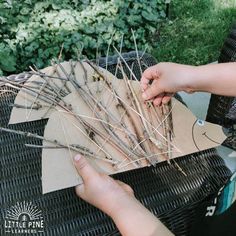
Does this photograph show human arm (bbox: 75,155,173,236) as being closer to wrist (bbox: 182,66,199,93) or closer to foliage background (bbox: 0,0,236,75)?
wrist (bbox: 182,66,199,93)

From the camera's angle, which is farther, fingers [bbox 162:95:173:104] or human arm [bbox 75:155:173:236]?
fingers [bbox 162:95:173:104]

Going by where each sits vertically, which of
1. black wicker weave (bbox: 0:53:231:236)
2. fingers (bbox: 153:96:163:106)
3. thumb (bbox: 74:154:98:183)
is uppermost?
fingers (bbox: 153:96:163:106)

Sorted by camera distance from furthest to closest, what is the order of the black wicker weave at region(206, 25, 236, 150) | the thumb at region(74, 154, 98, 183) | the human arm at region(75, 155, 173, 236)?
the black wicker weave at region(206, 25, 236, 150) → the thumb at region(74, 154, 98, 183) → the human arm at region(75, 155, 173, 236)

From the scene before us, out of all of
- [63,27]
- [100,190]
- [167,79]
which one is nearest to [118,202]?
[100,190]

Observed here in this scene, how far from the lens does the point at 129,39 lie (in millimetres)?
2791

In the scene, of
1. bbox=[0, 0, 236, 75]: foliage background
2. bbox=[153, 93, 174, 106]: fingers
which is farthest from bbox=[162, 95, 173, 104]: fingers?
bbox=[0, 0, 236, 75]: foliage background

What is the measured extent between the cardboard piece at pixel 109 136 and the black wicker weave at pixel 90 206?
0.19 feet

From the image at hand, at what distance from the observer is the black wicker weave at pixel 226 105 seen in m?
1.75

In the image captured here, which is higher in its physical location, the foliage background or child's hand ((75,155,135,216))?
the foliage background

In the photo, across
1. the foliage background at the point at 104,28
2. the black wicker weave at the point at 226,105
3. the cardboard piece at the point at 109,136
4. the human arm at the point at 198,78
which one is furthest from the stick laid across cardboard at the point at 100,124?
the foliage background at the point at 104,28

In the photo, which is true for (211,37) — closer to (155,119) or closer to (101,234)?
(155,119)

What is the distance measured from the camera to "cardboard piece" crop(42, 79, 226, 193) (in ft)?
4.32

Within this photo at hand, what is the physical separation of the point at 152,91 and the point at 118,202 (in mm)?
447

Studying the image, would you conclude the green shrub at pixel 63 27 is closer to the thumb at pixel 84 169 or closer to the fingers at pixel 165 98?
the fingers at pixel 165 98
